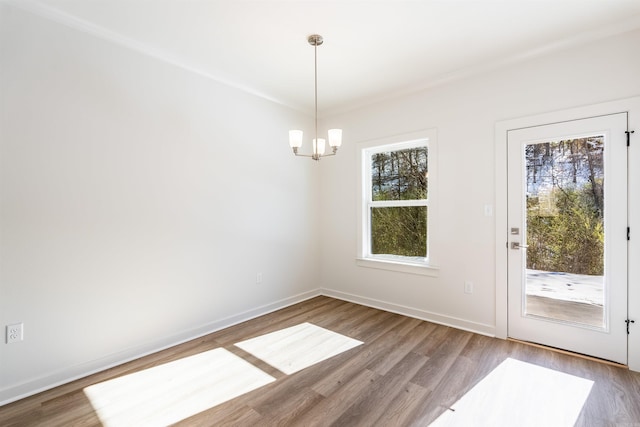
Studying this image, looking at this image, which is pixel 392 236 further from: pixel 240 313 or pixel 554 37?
pixel 554 37

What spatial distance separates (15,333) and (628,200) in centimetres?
462

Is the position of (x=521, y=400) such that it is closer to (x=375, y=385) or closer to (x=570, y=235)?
(x=375, y=385)

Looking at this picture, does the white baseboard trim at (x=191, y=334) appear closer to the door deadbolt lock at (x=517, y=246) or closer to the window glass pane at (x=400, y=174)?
the door deadbolt lock at (x=517, y=246)

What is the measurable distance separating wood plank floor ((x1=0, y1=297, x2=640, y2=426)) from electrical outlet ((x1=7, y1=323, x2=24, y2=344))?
418 mm

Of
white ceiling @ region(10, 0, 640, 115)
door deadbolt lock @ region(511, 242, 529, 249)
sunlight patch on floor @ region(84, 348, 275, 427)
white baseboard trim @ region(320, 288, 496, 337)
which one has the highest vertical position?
white ceiling @ region(10, 0, 640, 115)

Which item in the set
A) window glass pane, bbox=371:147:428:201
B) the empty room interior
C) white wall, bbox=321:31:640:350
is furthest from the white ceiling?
window glass pane, bbox=371:147:428:201

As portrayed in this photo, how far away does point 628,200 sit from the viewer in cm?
228

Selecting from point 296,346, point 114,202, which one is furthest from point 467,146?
point 114,202

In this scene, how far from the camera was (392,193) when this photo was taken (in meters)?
3.81

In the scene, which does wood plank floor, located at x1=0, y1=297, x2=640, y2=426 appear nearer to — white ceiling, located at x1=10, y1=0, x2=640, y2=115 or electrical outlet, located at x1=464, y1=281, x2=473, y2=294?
electrical outlet, located at x1=464, y1=281, x2=473, y2=294

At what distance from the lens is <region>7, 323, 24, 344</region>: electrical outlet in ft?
6.43

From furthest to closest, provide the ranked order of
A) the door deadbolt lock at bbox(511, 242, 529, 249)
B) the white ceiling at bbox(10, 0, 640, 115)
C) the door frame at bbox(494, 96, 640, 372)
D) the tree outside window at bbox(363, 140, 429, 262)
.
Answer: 1. the tree outside window at bbox(363, 140, 429, 262)
2. the door deadbolt lock at bbox(511, 242, 529, 249)
3. the door frame at bbox(494, 96, 640, 372)
4. the white ceiling at bbox(10, 0, 640, 115)

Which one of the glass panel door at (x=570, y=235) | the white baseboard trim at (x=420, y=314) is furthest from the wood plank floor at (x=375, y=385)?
the glass panel door at (x=570, y=235)

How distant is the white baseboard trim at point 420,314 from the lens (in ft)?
9.76
